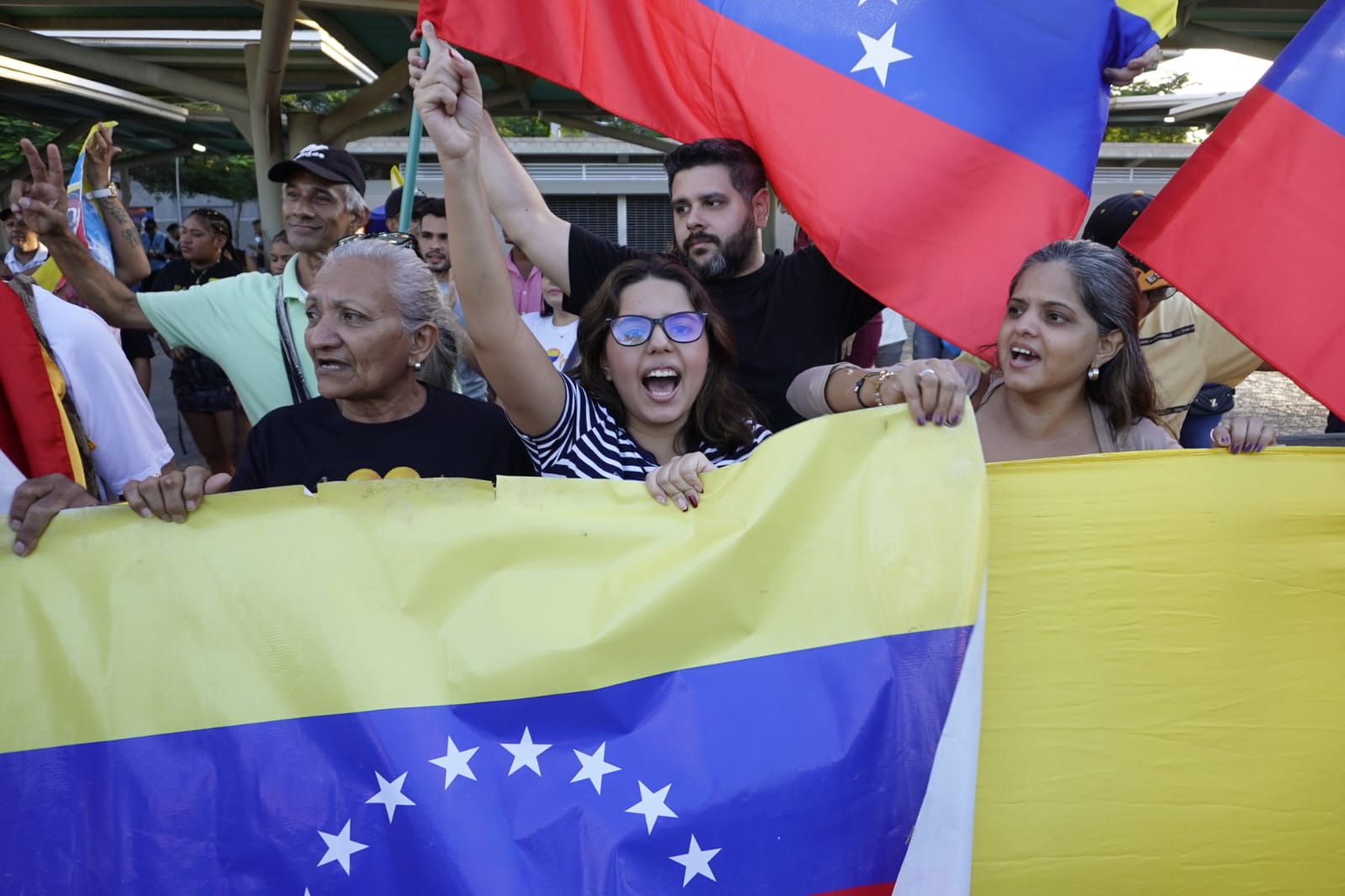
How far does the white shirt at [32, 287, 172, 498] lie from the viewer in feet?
8.05

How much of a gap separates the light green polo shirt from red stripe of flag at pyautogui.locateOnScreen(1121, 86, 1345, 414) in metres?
2.42

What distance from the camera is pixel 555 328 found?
5465mm

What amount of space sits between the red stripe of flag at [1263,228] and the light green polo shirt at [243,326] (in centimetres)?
242

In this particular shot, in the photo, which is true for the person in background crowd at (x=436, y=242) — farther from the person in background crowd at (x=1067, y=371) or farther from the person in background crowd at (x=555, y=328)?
the person in background crowd at (x=1067, y=371)

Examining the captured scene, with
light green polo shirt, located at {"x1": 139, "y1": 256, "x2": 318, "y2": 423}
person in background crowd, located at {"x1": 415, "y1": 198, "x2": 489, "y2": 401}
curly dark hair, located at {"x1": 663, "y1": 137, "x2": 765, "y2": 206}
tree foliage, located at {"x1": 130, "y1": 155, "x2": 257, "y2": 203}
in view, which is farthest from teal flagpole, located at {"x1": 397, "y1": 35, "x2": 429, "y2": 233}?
tree foliage, located at {"x1": 130, "y1": 155, "x2": 257, "y2": 203}

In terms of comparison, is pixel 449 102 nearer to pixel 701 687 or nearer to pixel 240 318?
pixel 701 687

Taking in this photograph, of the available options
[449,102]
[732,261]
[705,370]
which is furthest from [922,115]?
[449,102]

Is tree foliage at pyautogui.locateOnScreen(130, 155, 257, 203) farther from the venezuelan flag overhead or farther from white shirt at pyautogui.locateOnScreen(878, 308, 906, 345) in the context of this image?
the venezuelan flag overhead

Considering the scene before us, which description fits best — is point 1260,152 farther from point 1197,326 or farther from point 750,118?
point 750,118

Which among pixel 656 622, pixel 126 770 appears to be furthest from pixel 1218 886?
pixel 126 770

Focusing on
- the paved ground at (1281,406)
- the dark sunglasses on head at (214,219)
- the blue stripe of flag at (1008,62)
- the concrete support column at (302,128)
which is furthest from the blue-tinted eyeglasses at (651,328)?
the concrete support column at (302,128)

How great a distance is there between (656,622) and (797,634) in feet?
0.84

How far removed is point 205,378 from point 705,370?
4.81 metres

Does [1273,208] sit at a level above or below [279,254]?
above
